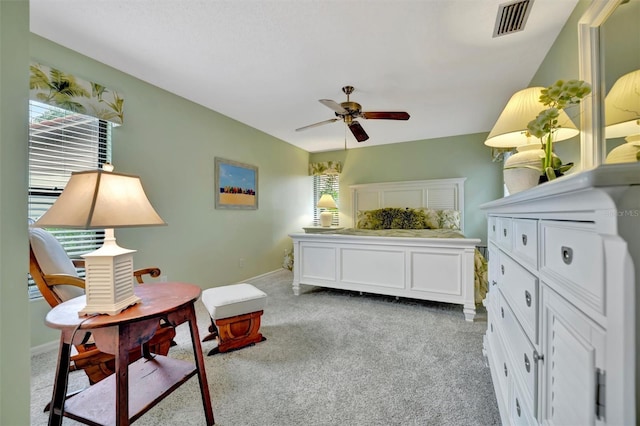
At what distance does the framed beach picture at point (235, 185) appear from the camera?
12.0 feet

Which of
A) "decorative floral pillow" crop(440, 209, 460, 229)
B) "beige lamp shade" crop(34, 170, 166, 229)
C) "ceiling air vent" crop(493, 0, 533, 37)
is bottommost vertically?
"decorative floral pillow" crop(440, 209, 460, 229)

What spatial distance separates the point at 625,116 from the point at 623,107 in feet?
0.18

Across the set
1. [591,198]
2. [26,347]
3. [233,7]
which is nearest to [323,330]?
Answer: [26,347]

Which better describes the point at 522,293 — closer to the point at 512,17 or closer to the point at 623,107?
the point at 623,107

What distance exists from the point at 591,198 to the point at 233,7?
7.19 feet

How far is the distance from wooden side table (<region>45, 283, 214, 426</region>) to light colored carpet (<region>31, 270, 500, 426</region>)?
0.18 metres

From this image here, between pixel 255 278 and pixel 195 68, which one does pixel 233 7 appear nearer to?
pixel 195 68

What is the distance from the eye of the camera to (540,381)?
755 mm

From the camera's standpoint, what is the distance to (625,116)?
43.0 inches

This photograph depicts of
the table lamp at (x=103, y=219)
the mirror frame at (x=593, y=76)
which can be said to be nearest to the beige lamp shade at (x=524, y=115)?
the mirror frame at (x=593, y=76)

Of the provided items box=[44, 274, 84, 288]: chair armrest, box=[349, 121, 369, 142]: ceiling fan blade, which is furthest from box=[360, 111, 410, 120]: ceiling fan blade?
box=[44, 274, 84, 288]: chair armrest

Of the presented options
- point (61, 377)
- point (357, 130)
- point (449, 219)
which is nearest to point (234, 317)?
point (61, 377)

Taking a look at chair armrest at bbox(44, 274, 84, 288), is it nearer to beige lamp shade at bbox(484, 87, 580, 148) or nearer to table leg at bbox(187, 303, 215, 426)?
table leg at bbox(187, 303, 215, 426)

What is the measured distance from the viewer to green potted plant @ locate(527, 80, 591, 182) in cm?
110
